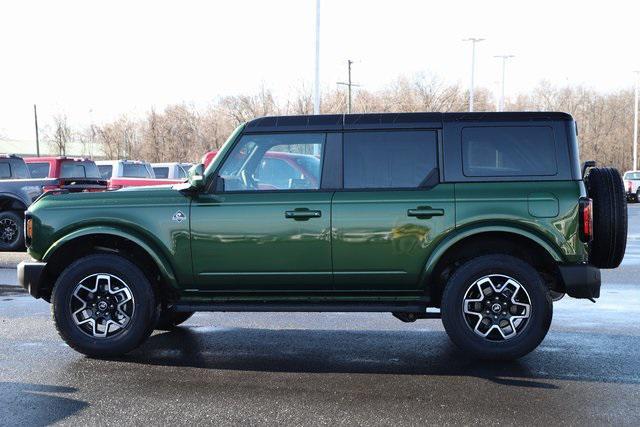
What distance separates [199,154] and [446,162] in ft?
200

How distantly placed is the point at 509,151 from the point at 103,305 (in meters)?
3.50

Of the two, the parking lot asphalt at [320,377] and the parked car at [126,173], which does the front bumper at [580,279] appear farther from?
the parked car at [126,173]

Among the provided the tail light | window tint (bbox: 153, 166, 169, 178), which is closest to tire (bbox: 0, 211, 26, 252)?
window tint (bbox: 153, 166, 169, 178)

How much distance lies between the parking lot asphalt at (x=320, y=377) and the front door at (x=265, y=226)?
680 mm

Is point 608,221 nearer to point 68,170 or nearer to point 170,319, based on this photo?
point 170,319

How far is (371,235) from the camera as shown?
6.17m

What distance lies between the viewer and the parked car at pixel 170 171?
24.6 m

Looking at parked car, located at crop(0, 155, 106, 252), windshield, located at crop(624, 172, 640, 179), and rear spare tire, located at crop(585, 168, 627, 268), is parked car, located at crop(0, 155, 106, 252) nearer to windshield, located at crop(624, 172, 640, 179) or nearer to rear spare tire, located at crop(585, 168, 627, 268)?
rear spare tire, located at crop(585, 168, 627, 268)

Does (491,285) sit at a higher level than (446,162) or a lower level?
lower

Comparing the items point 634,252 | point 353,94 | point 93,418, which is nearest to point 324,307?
point 93,418

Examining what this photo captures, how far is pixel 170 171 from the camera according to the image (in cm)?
2469

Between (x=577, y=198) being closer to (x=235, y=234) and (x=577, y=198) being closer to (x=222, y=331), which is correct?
(x=235, y=234)

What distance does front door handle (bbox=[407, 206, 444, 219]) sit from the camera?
20.1ft

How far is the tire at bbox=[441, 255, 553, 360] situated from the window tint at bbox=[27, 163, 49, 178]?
526 inches
